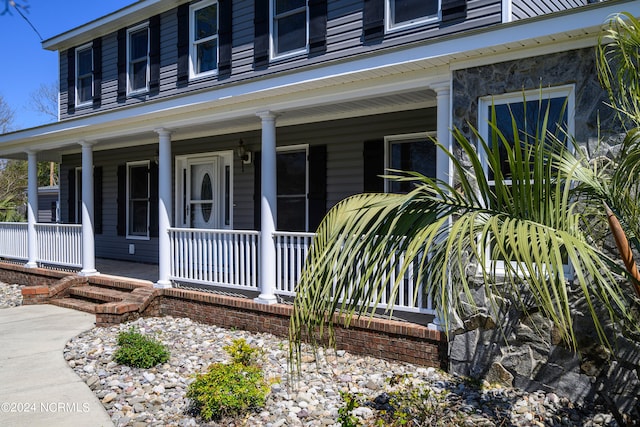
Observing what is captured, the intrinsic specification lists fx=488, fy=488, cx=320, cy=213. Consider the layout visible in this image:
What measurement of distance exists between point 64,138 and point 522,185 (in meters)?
9.03

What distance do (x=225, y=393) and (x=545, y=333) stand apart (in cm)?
264

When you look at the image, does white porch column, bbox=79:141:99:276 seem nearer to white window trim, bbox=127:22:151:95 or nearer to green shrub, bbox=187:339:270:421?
white window trim, bbox=127:22:151:95

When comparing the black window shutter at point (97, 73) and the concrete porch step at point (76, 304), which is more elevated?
the black window shutter at point (97, 73)

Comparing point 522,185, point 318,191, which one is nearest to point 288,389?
point 522,185

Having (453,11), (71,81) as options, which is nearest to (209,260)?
(453,11)

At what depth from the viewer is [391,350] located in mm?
4984

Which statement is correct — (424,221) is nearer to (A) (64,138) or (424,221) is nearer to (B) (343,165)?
(B) (343,165)

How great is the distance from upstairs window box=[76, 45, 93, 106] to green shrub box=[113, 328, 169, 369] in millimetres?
7873

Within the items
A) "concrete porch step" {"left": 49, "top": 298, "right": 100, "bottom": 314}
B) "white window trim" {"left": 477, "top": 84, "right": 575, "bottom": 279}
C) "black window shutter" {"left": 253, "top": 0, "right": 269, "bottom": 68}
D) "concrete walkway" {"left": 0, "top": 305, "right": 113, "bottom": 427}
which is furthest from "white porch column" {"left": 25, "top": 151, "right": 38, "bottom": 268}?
"white window trim" {"left": 477, "top": 84, "right": 575, "bottom": 279}

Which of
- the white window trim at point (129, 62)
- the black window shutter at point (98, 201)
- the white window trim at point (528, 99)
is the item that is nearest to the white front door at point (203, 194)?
the white window trim at point (129, 62)

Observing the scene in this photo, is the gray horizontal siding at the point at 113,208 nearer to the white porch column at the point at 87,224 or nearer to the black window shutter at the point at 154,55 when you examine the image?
the black window shutter at the point at 154,55

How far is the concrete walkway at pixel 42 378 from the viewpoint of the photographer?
12.4 feet

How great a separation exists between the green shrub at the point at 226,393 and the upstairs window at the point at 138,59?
754 centimetres

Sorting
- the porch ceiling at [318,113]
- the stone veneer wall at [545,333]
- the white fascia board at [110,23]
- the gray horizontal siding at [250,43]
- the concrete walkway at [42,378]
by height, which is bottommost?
the concrete walkway at [42,378]
